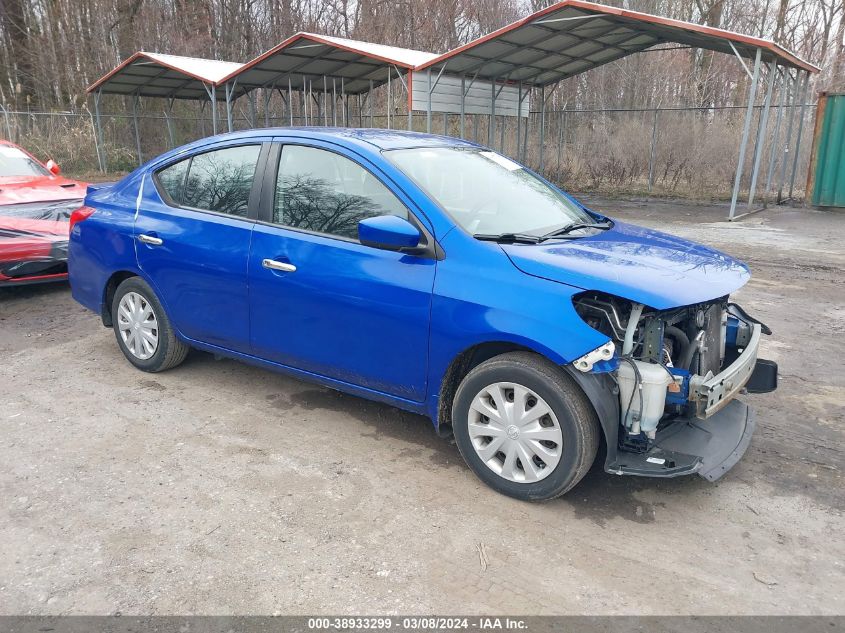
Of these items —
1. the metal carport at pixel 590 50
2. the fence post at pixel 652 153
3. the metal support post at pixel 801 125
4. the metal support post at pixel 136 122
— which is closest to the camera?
the metal carport at pixel 590 50

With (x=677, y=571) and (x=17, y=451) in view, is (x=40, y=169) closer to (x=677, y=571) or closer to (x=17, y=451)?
(x=17, y=451)

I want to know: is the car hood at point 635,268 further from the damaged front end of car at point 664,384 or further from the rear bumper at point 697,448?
the rear bumper at point 697,448

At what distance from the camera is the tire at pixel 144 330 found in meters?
Result: 4.84

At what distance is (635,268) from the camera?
3.31 meters

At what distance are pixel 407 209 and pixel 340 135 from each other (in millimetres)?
820

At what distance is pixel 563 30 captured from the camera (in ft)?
44.8

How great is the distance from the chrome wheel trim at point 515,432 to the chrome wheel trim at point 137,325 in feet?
8.80

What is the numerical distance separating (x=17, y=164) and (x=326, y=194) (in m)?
6.59

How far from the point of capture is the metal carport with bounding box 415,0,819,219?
39.4ft

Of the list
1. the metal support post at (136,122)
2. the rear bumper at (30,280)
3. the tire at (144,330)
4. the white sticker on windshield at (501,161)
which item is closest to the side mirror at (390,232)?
the white sticker on windshield at (501,161)

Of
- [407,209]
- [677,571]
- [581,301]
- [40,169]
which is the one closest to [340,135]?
[407,209]

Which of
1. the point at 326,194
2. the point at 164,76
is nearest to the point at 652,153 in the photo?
the point at 164,76

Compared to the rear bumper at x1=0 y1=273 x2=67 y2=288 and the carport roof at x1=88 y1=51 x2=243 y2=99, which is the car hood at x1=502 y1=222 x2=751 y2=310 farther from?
the carport roof at x1=88 y1=51 x2=243 y2=99

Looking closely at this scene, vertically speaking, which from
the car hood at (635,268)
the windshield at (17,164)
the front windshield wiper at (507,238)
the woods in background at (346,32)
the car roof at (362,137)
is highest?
the woods in background at (346,32)
